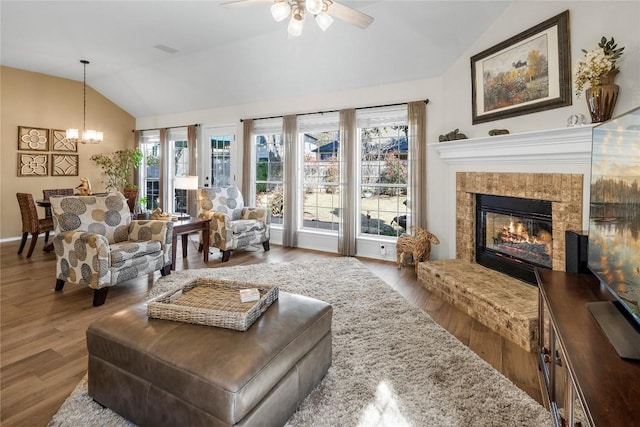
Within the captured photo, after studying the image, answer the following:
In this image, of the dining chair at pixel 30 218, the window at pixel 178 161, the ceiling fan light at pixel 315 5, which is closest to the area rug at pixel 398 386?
the ceiling fan light at pixel 315 5

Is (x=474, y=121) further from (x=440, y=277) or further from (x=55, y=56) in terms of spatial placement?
(x=55, y=56)

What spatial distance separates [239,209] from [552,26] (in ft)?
14.7

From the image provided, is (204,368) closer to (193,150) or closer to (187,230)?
(187,230)

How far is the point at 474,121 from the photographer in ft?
12.5

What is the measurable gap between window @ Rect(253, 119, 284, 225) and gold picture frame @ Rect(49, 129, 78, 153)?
371 centimetres

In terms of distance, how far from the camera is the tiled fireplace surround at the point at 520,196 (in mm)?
2545

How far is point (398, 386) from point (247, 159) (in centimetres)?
494

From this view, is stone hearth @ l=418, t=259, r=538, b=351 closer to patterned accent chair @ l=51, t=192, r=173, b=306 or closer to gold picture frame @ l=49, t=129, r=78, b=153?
patterned accent chair @ l=51, t=192, r=173, b=306

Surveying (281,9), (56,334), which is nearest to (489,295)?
(281,9)

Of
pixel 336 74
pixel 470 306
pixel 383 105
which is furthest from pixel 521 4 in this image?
pixel 470 306

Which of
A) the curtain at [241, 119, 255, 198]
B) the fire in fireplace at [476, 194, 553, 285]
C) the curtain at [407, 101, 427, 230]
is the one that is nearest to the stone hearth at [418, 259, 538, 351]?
the fire in fireplace at [476, 194, 553, 285]

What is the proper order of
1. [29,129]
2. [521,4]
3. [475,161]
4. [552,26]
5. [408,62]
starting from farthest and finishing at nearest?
[29,129] < [408,62] < [475,161] < [521,4] < [552,26]

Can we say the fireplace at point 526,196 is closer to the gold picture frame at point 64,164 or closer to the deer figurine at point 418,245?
the deer figurine at point 418,245

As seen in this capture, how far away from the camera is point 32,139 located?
6.18 metres
